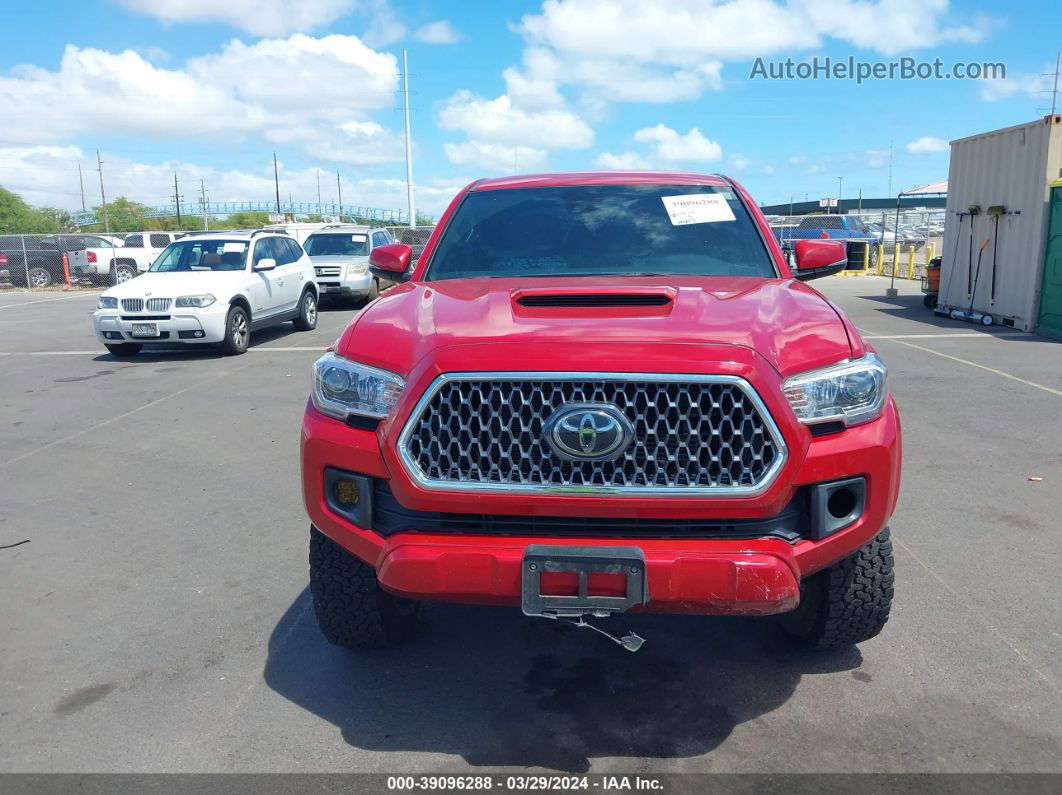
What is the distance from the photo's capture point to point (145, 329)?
36.8 feet

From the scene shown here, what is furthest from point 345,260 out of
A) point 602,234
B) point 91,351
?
point 602,234

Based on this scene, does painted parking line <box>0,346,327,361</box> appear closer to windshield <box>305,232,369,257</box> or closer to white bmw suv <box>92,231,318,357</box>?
white bmw suv <box>92,231,318,357</box>

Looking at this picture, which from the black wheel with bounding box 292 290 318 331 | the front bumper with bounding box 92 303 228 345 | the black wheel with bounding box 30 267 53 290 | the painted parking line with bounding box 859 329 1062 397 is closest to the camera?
the painted parking line with bounding box 859 329 1062 397

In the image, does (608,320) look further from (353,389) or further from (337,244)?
(337,244)

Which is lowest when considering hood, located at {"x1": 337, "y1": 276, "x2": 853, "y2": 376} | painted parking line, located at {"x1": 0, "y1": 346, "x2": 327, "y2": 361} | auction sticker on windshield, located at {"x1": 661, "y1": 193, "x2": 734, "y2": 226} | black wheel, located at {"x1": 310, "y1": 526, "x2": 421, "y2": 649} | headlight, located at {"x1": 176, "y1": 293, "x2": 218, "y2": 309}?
painted parking line, located at {"x1": 0, "y1": 346, "x2": 327, "y2": 361}

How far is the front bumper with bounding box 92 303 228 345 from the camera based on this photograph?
440 inches

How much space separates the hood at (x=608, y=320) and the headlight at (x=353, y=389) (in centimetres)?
4

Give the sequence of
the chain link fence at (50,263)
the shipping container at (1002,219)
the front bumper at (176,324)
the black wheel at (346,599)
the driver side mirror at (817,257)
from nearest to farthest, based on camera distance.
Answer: the black wheel at (346,599) < the driver side mirror at (817,257) < the front bumper at (176,324) < the shipping container at (1002,219) < the chain link fence at (50,263)

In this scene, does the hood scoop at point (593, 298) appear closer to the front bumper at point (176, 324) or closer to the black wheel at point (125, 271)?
the front bumper at point (176, 324)

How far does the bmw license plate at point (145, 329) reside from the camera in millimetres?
11219

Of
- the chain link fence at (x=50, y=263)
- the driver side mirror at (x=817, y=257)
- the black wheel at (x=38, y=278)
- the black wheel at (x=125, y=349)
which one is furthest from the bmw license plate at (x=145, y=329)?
the black wheel at (x=38, y=278)

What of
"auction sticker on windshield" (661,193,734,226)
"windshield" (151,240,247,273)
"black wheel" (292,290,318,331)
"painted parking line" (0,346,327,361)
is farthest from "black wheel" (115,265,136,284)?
"auction sticker on windshield" (661,193,734,226)

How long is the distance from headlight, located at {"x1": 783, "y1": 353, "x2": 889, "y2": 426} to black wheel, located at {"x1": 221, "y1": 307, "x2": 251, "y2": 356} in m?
10.0

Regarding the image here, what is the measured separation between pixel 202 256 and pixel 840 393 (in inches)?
460
